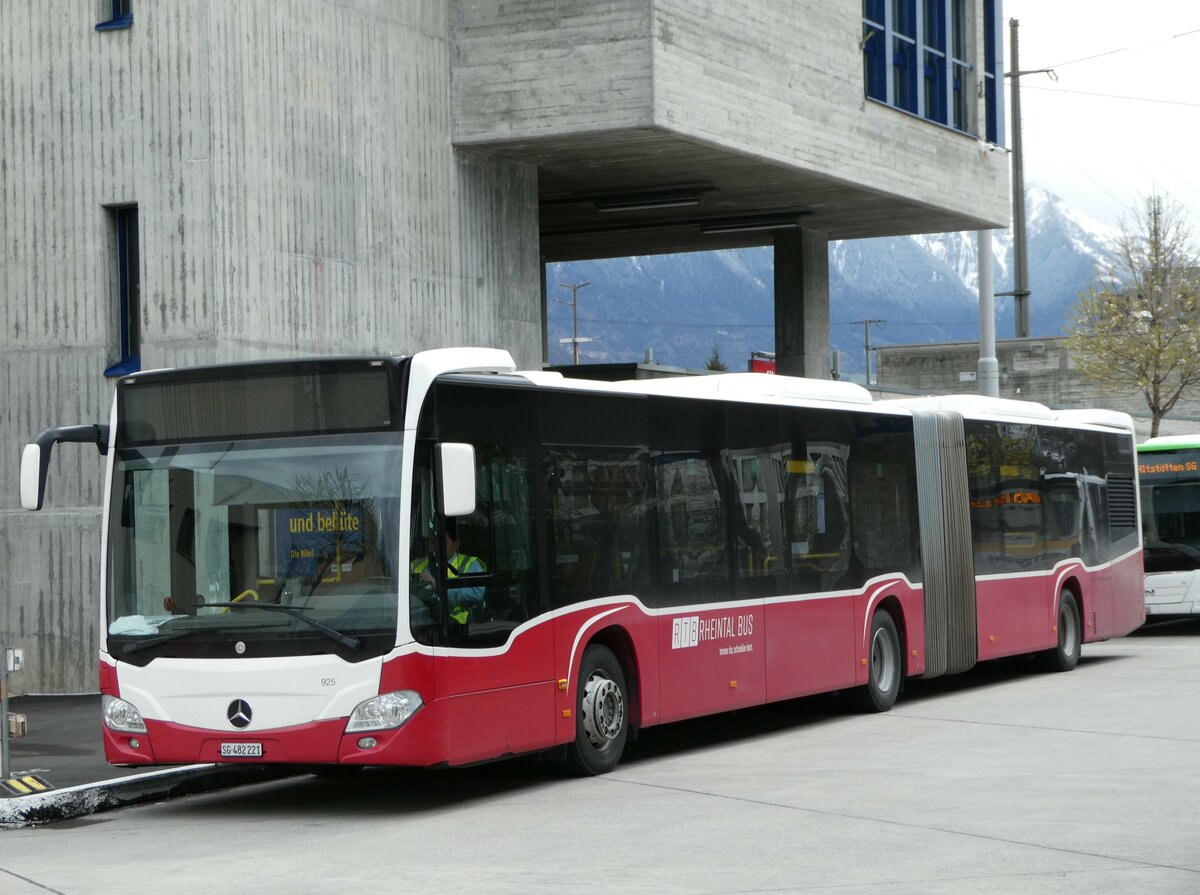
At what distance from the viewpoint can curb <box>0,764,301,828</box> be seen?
11.8 metres

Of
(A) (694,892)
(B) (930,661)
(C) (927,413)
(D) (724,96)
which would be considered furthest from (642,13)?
(A) (694,892)

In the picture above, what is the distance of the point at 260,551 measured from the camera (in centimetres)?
1116

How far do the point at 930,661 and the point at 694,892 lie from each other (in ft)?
33.9

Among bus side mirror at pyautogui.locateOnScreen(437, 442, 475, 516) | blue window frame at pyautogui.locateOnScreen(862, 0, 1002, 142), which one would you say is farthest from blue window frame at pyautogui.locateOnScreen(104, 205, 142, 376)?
blue window frame at pyautogui.locateOnScreen(862, 0, 1002, 142)

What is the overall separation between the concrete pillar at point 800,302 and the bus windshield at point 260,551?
19.1 metres

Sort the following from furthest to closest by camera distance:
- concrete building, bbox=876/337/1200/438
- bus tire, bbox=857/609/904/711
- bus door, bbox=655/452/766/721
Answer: concrete building, bbox=876/337/1200/438
bus tire, bbox=857/609/904/711
bus door, bbox=655/452/766/721

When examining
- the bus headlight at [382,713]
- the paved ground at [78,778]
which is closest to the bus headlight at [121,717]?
the paved ground at [78,778]

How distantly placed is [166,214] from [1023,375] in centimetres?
3993

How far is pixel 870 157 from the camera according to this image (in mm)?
25609

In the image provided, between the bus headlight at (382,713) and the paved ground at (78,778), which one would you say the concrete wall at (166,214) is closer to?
the paved ground at (78,778)

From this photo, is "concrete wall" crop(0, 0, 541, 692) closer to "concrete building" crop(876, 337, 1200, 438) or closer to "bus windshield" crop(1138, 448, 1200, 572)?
"bus windshield" crop(1138, 448, 1200, 572)

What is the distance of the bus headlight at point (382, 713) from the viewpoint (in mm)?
11016

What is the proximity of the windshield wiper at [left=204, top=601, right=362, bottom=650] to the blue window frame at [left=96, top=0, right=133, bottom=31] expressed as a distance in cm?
952

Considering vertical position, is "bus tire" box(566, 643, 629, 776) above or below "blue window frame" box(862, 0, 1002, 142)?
below
